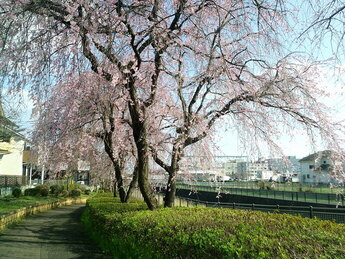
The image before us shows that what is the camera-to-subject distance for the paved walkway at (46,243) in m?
8.72

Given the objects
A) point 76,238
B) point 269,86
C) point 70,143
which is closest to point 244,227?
point 269,86

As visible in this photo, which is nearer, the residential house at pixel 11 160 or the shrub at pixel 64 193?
the residential house at pixel 11 160

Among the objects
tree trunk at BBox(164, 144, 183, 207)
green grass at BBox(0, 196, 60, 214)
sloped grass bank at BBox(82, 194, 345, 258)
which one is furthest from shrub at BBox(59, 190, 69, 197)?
sloped grass bank at BBox(82, 194, 345, 258)

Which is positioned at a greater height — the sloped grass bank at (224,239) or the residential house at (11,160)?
the residential house at (11,160)

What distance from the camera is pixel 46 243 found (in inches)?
404

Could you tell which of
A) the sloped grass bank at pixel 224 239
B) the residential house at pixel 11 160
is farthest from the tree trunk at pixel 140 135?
the residential house at pixel 11 160

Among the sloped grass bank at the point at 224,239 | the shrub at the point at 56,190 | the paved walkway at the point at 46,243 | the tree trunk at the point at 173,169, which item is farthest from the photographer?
the shrub at the point at 56,190

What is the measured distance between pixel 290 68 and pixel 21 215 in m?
13.0

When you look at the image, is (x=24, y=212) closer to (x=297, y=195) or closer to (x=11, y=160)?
(x=297, y=195)

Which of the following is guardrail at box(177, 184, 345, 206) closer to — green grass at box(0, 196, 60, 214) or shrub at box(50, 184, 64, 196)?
green grass at box(0, 196, 60, 214)

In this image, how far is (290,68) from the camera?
29.6ft

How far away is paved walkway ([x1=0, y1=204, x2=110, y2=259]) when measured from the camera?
8.72m

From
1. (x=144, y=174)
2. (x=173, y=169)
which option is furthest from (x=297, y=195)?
(x=144, y=174)

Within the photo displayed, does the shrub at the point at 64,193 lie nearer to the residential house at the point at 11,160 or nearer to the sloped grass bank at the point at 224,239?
the residential house at the point at 11,160
